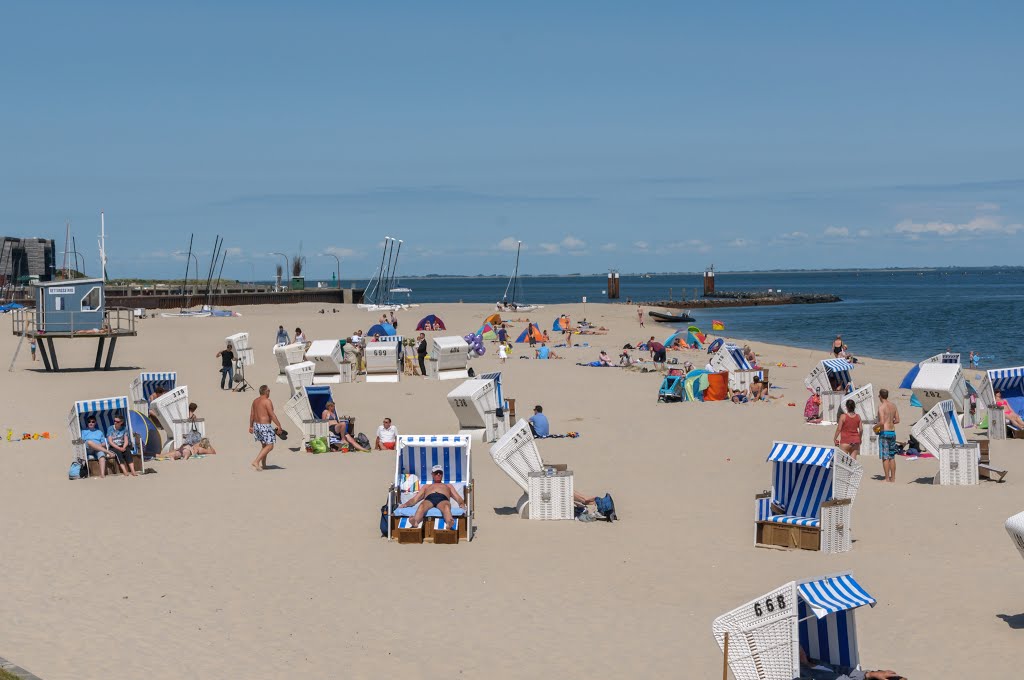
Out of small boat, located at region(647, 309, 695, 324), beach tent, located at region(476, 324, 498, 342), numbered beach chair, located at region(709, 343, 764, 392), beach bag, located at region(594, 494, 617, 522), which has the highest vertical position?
small boat, located at region(647, 309, 695, 324)

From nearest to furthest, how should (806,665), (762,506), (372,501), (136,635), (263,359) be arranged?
1. (806,665)
2. (136,635)
3. (762,506)
4. (372,501)
5. (263,359)

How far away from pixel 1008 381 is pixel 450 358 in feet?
41.4

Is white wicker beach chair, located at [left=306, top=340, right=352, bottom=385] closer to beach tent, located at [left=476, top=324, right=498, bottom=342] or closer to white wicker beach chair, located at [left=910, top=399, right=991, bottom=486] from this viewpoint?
beach tent, located at [left=476, top=324, right=498, bottom=342]

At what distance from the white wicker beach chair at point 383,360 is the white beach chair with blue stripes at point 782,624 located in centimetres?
1973

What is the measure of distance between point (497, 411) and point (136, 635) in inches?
399

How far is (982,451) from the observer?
1455 centimetres

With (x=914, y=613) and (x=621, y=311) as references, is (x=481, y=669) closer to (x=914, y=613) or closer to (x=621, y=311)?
(x=914, y=613)

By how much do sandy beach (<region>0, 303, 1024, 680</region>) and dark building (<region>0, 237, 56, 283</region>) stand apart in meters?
85.2

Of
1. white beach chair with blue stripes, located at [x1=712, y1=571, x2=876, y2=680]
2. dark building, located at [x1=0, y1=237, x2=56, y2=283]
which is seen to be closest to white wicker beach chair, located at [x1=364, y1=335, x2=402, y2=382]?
white beach chair with blue stripes, located at [x1=712, y1=571, x2=876, y2=680]

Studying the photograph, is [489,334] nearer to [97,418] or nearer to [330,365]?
[330,365]

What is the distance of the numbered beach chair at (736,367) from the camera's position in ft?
74.3

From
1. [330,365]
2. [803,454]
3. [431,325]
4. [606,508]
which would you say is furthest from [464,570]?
[431,325]

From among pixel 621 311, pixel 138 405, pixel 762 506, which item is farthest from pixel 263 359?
pixel 621 311

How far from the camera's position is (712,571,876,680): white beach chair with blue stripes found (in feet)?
21.5
